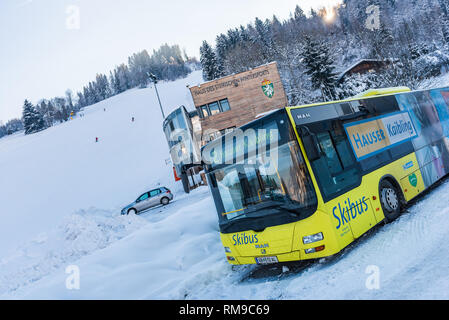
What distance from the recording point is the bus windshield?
5160 mm

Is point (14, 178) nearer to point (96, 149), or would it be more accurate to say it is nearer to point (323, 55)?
point (96, 149)

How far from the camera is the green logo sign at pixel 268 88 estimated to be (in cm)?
3444

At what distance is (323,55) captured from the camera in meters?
39.2

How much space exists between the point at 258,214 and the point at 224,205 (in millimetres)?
852

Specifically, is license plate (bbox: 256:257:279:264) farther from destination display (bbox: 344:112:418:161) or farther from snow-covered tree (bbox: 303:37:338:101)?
snow-covered tree (bbox: 303:37:338:101)

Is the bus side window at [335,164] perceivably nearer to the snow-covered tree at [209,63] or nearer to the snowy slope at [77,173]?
the snowy slope at [77,173]

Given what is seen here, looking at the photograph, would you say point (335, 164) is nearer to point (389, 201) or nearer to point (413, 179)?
point (389, 201)

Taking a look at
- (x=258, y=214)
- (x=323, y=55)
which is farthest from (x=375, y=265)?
(x=323, y=55)

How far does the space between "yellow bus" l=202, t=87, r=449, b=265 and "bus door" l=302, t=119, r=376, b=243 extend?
2 cm

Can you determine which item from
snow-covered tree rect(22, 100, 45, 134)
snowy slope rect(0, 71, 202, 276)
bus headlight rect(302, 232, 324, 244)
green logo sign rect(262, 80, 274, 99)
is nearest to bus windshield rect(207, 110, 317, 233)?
bus headlight rect(302, 232, 324, 244)

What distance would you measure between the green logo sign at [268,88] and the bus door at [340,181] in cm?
2899

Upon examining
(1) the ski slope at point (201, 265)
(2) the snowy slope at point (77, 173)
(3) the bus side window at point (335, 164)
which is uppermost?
(2) the snowy slope at point (77, 173)

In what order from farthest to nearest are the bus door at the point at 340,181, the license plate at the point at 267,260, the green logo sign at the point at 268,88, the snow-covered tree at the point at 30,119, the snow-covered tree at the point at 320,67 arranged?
the snow-covered tree at the point at 30,119 → the snow-covered tree at the point at 320,67 → the green logo sign at the point at 268,88 → the license plate at the point at 267,260 → the bus door at the point at 340,181

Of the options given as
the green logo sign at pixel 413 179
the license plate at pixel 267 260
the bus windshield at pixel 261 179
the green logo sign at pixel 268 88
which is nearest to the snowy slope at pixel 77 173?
the green logo sign at pixel 268 88
